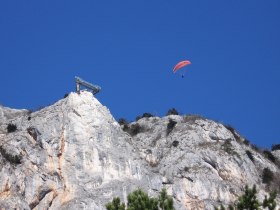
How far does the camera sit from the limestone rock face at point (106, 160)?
191 ft

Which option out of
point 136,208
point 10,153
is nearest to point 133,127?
point 10,153

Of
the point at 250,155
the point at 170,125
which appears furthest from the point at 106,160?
the point at 250,155

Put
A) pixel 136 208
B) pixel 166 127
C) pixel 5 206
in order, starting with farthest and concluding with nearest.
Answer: pixel 166 127
pixel 5 206
pixel 136 208

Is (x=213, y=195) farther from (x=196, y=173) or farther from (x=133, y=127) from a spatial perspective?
(x=133, y=127)

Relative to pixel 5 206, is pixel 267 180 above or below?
above

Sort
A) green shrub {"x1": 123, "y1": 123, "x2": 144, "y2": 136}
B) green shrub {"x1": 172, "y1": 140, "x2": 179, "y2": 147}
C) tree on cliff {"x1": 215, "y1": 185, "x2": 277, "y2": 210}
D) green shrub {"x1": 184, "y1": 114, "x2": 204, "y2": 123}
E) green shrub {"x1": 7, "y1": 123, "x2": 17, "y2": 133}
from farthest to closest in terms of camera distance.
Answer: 1. green shrub {"x1": 123, "y1": 123, "x2": 144, "y2": 136}
2. green shrub {"x1": 184, "y1": 114, "x2": 204, "y2": 123}
3. green shrub {"x1": 172, "y1": 140, "x2": 179, "y2": 147}
4. green shrub {"x1": 7, "y1": 123, "x2": 17, "y2": 133}
5. tree on cliff {"x1": 215, "y1": 185, "x2": 277, "y2": 210}

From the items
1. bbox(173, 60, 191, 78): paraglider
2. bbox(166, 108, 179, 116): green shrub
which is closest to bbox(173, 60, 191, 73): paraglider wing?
bbox(173, 60, 191, 78): paraglider

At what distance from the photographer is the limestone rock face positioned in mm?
58350

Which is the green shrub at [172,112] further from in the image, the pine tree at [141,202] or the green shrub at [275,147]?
the pine tree at [141,202]

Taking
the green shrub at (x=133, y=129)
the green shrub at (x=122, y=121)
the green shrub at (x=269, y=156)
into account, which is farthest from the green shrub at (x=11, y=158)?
the green shrub at (x=269, y=156)

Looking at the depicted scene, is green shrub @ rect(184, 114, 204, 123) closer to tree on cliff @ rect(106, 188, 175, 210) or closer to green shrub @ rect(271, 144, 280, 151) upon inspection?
green shrub @ rect(271, 144, 280, 151)

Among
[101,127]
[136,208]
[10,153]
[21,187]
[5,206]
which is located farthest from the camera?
[101,127]

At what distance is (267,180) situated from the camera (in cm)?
6994

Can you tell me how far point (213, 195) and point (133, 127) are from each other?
17.3 m
